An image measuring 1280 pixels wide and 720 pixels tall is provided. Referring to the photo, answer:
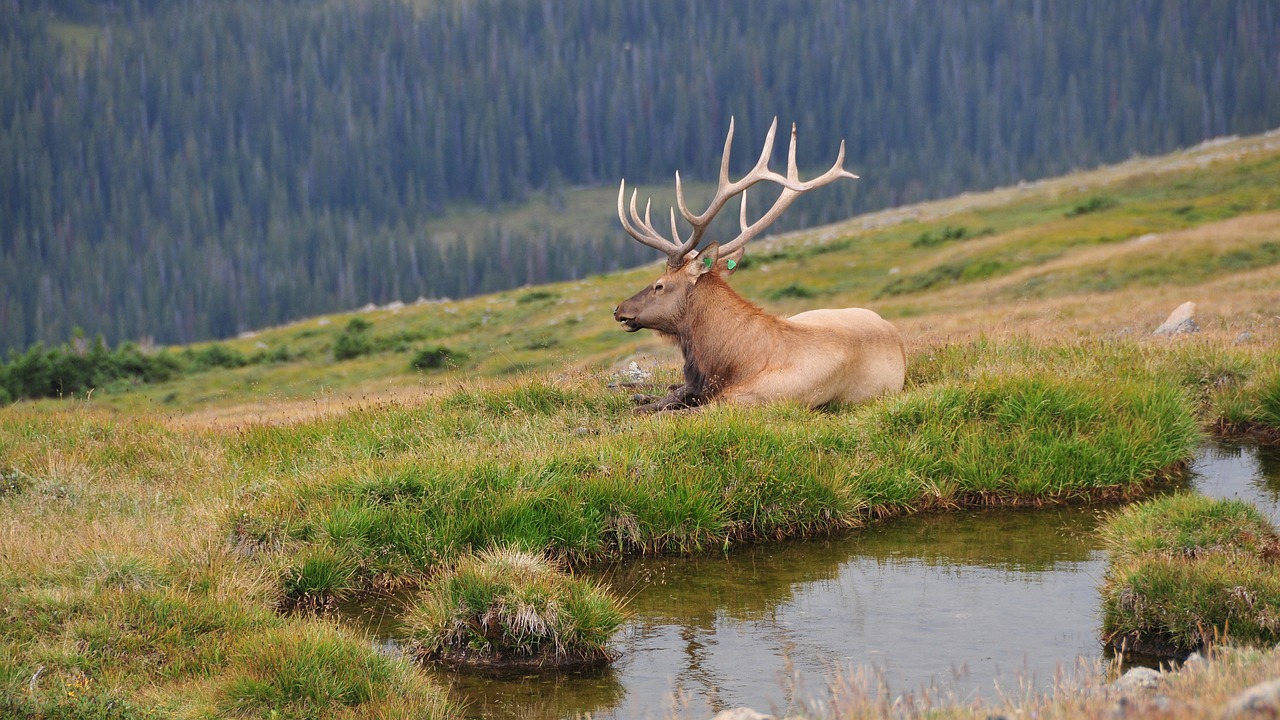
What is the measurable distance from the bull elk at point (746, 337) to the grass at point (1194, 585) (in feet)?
15.1

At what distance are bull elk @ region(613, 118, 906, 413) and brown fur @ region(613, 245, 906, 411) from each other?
0.4 inches

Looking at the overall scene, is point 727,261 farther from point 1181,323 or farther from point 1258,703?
point 1258,703

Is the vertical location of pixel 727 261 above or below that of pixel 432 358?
above

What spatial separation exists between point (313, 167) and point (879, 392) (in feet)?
452

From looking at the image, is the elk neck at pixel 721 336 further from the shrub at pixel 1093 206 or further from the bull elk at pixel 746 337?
the shrub at pixel 1093 206

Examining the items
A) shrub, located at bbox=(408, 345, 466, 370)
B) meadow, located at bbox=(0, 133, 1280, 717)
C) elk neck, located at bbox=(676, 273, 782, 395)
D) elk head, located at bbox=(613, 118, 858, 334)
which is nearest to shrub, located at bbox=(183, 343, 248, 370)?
shrub, located at bbox=(408, 345, 466, 370)

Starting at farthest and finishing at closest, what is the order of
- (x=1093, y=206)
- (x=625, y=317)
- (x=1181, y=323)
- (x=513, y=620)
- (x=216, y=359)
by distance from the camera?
(x=1093, y=206) → (x=216, y=359) → (x=1181, y=323) → (x=625, y=317) → (x=513, y=620)

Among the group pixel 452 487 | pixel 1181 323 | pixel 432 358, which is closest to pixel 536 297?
pixel 432 358

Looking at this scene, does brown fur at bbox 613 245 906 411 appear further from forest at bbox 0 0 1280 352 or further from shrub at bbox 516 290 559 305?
forest at bbox 0 0 1280 352

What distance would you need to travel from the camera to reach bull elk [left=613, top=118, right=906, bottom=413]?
12.3 metres

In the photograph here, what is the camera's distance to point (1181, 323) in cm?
1766

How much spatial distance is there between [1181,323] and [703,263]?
8.60m

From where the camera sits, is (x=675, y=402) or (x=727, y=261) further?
(x=727, y=261)

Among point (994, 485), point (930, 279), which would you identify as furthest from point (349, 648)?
point (930, 279)
